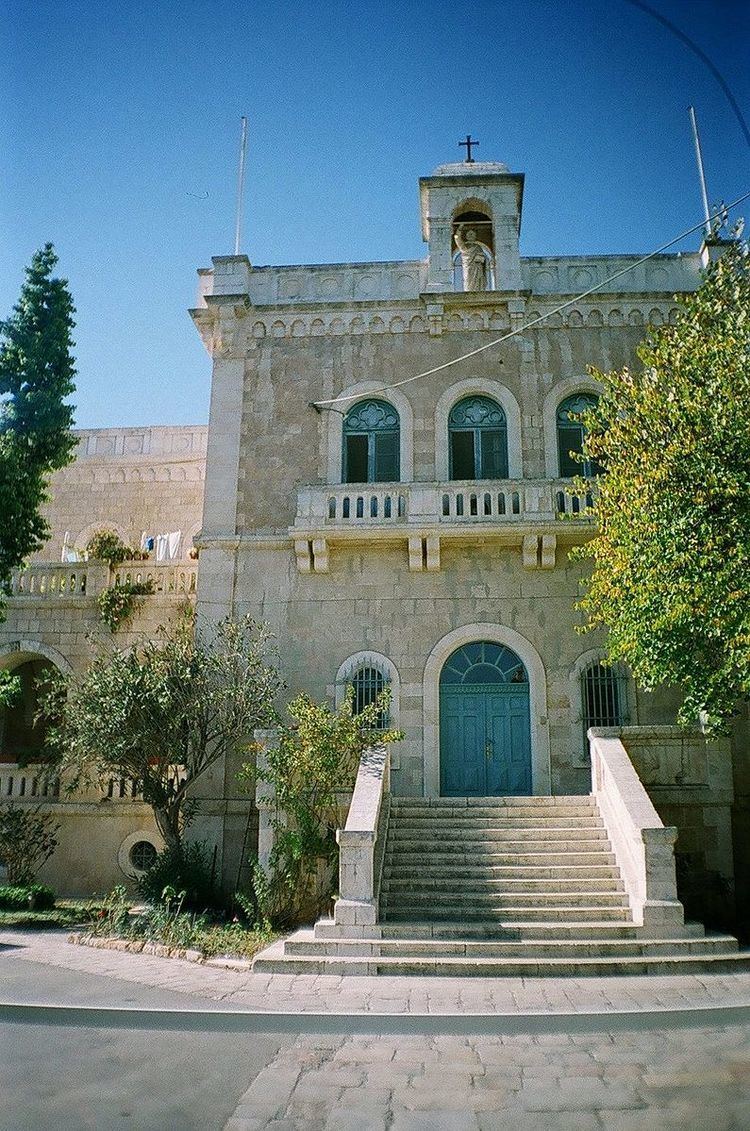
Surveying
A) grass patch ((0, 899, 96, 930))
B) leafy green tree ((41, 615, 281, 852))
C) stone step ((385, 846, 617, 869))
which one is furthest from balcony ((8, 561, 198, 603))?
stone step ((385, 846, 617, 869))

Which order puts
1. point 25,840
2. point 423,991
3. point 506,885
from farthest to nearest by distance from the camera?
point 25,840, point 506,885, point 423,991

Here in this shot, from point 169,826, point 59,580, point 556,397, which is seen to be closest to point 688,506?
point 556,397

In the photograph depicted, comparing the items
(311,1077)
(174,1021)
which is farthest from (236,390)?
(311,1077)

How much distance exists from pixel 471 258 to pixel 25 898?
15389mm

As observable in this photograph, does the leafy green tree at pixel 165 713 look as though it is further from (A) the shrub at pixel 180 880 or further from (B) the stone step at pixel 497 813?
(B) the stone step at pixel 497 813

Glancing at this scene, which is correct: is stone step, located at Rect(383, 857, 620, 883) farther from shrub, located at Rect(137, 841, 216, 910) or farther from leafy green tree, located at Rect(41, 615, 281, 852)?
leafy green tree, located at Rect(41, 615, 281, 852)

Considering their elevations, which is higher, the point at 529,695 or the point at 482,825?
the point at 529,695

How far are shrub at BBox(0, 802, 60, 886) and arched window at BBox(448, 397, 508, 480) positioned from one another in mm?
10258

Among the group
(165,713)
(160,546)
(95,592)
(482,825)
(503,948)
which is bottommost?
(503,948)

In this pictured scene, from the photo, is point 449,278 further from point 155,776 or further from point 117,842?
point 117,842

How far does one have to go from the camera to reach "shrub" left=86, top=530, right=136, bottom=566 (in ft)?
58.7

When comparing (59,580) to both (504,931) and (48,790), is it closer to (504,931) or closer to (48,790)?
(48,790)

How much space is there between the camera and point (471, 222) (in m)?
19.1

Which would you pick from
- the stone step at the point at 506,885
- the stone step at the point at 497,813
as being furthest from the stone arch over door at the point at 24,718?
the stone step at the point at 506,885
